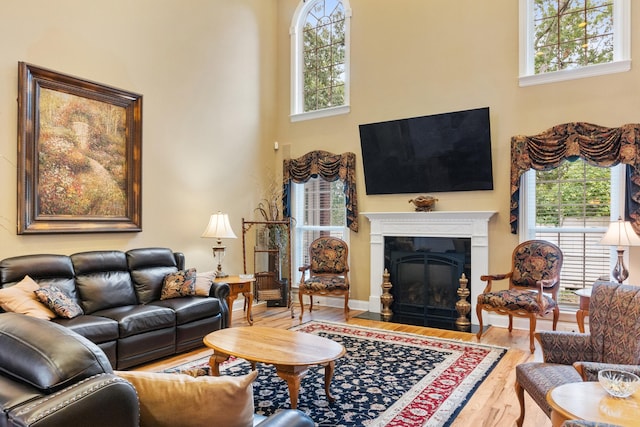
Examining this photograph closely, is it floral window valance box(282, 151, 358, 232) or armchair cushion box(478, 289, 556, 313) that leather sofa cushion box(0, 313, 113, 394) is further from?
floral window valance box(282, 151, 358, 232)

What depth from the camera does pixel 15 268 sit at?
3.63 metres

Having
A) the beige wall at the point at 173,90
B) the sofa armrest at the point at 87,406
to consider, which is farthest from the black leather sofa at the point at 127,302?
the sofa armrest at the point at 87,406

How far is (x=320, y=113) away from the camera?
6602 millimetres

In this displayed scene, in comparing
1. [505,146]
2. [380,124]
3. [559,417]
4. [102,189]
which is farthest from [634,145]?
[102,189]

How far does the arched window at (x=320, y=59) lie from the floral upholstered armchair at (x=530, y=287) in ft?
10.6

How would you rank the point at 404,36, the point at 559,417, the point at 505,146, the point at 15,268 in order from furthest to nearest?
the point at 404,36 < the point at 505,146 < the point at 15,268 < the point at 559,417

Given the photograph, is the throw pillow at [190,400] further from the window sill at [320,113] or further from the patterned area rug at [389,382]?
the window sill at [320,113]

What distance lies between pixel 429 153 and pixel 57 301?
14.7ft

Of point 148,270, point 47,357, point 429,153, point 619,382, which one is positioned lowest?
point 619,382

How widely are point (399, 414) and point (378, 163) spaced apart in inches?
151

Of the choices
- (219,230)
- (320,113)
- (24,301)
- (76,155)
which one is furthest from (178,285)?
(320,113)

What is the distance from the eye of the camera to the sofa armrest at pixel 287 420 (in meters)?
1.44

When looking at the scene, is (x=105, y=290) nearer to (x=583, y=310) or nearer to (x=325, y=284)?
(x=325, y=284)

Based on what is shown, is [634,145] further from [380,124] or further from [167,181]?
[167,181]
